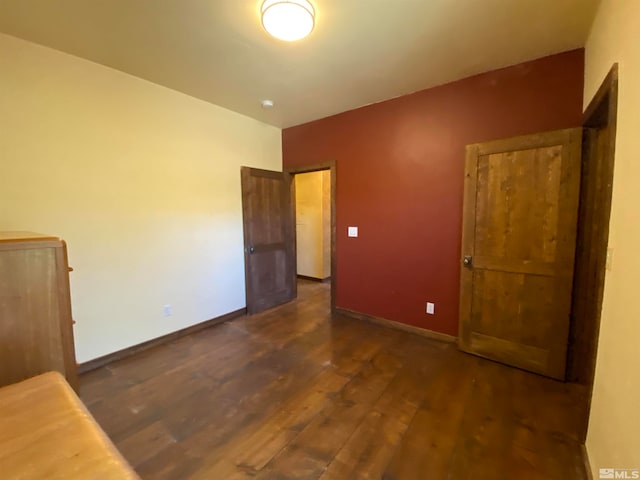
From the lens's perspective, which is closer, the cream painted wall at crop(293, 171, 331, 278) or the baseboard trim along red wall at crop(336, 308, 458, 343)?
the baseboard trim along red wall at crop(336, 308, 458, 343)

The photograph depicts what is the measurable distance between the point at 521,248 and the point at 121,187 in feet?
11.8

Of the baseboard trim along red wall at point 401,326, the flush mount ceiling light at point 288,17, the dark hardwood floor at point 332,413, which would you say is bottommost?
the dark hardwood floor at point 332,413

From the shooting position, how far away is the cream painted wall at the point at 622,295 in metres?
1.04

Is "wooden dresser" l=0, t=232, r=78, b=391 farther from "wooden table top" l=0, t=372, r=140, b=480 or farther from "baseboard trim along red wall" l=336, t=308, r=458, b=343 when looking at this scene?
"baseboard trim along red wall" l=336, t=308, r=458, b=343

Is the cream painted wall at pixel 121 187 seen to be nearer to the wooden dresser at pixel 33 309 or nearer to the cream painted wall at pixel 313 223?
the wooden dresser at pixel 33 309

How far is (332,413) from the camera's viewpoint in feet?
6.03

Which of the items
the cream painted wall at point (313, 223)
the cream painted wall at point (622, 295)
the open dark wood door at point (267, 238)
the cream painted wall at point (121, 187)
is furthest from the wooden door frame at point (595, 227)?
the cream painted wall at point (313, 223)

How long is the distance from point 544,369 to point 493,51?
2606 mm

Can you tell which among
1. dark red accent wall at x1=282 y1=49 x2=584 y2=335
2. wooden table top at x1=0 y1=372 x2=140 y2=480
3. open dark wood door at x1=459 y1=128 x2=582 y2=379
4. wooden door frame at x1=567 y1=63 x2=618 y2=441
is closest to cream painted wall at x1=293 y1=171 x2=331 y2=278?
dark red accent wall at x1=282 y1=49 x2=584 y2=335

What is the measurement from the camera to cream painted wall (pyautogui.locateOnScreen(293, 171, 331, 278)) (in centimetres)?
534

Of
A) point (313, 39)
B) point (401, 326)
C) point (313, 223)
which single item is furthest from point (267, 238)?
point (313, 39)

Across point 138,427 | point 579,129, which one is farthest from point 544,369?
point 138,427

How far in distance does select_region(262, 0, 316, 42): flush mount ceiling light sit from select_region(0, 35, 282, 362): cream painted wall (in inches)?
64.9

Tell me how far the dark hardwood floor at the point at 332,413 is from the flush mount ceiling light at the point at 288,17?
2.52m
